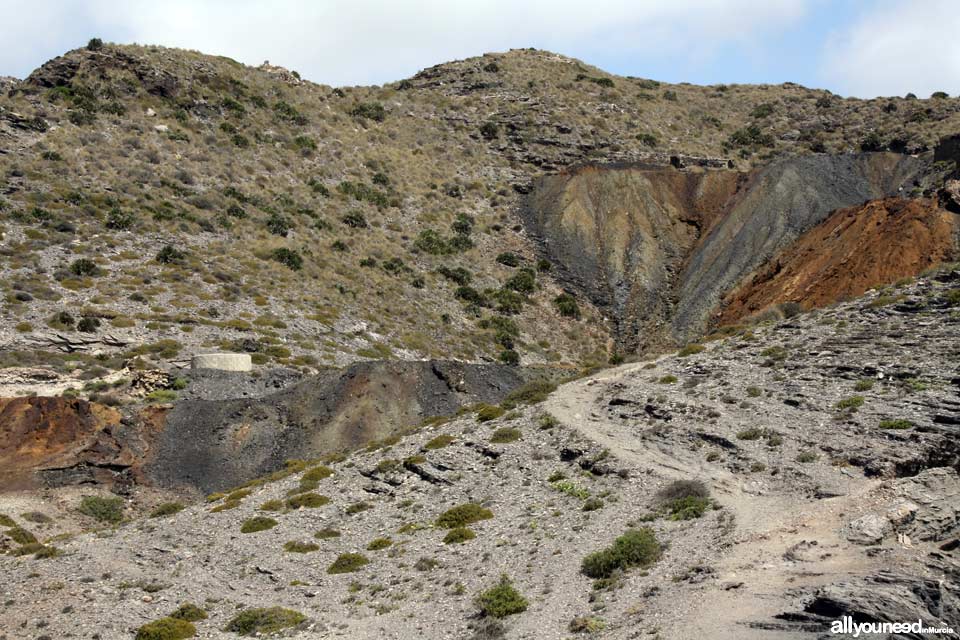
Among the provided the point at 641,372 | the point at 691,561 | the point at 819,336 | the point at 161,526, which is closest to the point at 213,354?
the point at 161,526

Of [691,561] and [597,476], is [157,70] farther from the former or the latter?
[691,561]

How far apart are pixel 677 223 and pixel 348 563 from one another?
5931cm

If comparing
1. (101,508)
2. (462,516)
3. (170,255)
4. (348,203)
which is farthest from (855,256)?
(101,508)

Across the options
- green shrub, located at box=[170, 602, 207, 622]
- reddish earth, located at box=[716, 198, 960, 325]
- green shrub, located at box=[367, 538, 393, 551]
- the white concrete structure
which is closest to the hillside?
the white concrete structure

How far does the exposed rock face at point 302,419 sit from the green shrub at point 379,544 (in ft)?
47.8

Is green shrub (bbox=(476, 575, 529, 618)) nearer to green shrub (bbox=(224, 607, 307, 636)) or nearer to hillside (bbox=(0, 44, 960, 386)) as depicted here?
green shrub (bbox=(224, 607, 307, 636))

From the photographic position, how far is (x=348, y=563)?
2780cm

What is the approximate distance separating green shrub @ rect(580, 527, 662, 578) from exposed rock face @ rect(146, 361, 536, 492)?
2257 centimetres

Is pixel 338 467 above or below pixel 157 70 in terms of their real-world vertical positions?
below

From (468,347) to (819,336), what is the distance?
28.7 metres

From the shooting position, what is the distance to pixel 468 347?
62562 mm

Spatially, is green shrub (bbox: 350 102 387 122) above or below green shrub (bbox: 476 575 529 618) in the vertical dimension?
above

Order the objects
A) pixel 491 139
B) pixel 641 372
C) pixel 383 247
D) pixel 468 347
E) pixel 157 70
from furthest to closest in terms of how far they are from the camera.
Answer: pixel 491 139 < pixel 157 70 < pixel 383 247 < pixel 468 347 < pixel 641 372

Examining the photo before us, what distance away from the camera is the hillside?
55094 mm
